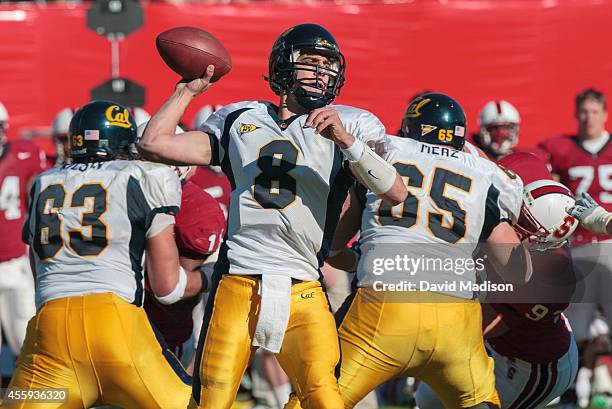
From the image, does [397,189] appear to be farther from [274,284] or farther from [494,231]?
[494,231]

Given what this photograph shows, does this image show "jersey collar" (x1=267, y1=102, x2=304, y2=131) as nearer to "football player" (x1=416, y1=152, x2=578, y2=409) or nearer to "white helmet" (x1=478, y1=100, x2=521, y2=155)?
"football player" (x1=416, y1=152, x2=578, y2=409)

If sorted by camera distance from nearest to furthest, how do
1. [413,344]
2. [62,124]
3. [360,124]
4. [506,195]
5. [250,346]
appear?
[250,346] < [360,124] < [413,344] < [506,195] < [62,124]

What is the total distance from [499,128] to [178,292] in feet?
12.0

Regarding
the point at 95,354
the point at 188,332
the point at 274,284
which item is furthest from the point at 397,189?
the point at 188,332

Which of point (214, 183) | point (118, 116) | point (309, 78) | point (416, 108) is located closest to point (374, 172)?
point (309, 78)

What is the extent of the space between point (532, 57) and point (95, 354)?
5.94 m

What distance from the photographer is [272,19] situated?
9.00 meters

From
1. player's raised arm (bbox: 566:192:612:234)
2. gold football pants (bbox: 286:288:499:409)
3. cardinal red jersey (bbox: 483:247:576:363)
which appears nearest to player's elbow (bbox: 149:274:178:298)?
gold football pants (bbox: 286:288:499:409)

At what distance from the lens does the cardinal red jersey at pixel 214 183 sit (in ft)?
23.3

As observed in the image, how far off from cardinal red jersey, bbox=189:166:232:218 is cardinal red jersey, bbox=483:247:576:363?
2572 millimetres

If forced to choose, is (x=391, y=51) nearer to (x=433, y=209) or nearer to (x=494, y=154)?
(x=494, y=154)

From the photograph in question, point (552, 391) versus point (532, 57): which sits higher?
point (532, 57)

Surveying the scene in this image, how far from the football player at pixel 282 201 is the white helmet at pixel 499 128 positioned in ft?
12.5

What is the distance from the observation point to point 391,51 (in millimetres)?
8984
